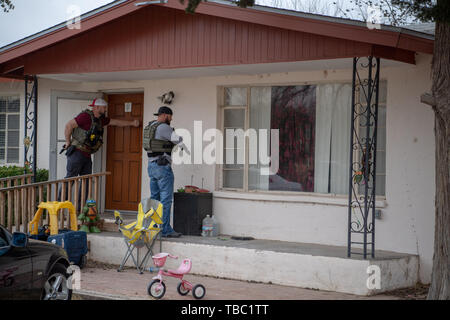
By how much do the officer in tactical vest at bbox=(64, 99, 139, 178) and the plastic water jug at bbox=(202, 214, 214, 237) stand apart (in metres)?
2.30

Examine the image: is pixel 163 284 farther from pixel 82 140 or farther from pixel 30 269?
pixel 82 140

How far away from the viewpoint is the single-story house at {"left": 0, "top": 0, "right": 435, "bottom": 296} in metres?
8.05

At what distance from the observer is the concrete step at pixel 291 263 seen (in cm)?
778

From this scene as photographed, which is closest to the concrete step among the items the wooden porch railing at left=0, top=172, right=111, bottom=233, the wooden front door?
the wooden porch railing at left=0, top=172, right=111, bottom=233

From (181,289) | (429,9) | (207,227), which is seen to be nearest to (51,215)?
(207,227)

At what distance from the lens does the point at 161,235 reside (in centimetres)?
900

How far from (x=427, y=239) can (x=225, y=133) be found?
3588mm

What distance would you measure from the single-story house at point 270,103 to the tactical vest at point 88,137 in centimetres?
61

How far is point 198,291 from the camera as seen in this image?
23.6 ft

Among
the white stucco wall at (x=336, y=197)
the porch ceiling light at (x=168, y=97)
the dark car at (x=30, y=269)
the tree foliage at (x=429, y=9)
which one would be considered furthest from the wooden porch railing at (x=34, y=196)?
the tree foliage at (x=429, y=9)

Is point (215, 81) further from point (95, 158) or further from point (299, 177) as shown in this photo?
point (95, 158)

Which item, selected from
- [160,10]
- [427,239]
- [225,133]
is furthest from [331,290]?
[160,10]

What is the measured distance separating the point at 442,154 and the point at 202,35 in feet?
12.5

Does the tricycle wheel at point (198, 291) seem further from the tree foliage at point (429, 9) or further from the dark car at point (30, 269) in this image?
the tree foliage at point (429, 9)
